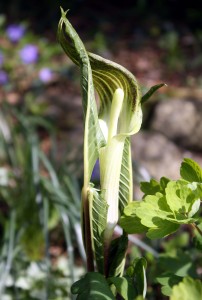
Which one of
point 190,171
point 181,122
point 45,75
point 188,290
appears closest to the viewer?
point 188,290

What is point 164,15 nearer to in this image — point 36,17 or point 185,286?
point 36,17

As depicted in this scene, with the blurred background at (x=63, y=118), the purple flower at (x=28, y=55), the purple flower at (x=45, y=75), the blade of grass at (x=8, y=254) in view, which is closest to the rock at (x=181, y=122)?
the blurred background at (x=63, y=118)

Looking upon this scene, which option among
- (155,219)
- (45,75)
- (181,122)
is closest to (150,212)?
(155,219)

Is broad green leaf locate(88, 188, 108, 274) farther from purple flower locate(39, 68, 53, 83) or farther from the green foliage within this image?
purple flower locate(39, 68, 53, 83)

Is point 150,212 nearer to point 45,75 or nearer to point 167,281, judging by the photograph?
point 167,281

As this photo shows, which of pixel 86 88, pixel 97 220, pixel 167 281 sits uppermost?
pixel 86 88

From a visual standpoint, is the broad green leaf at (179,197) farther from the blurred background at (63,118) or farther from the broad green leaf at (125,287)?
the blurred background at (63,118)

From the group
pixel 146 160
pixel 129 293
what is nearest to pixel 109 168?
pixel 129 293
